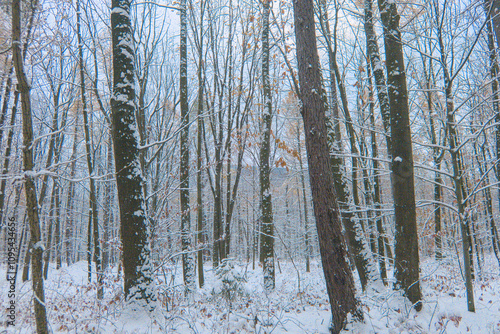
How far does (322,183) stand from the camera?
3.75 m

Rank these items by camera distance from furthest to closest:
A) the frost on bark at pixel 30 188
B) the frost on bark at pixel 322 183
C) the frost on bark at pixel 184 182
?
the frost on bark at pixel 184 182 < the frost on bark at pixel 322 183 < the frost on bark at pixel 30 188

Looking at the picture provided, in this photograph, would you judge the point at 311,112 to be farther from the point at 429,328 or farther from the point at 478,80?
the point at 478,80

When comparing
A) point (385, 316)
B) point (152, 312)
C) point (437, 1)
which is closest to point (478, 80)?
point (437, 1)

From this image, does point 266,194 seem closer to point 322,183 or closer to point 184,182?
point 184,182

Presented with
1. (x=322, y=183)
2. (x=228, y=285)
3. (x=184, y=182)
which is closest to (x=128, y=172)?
(x=322, y=183)

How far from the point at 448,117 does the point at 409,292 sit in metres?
3.77

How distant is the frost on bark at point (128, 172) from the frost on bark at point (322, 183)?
259cm

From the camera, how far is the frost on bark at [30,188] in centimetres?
311

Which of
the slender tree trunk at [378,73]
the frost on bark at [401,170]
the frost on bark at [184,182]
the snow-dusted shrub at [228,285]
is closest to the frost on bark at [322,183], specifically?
the frost on bark at [401,170]

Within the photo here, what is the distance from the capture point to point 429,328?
3.91 m

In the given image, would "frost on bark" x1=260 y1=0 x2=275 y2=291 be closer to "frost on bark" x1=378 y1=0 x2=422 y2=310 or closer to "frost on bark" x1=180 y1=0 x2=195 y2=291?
"frost on bark" x1=180 y1=0 x2=195 y2=291

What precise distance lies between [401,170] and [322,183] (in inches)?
80.2

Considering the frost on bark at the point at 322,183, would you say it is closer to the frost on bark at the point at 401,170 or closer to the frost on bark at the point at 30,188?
the frost on bark at the point at 401,170

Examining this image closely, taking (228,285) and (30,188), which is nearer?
(30,188)
